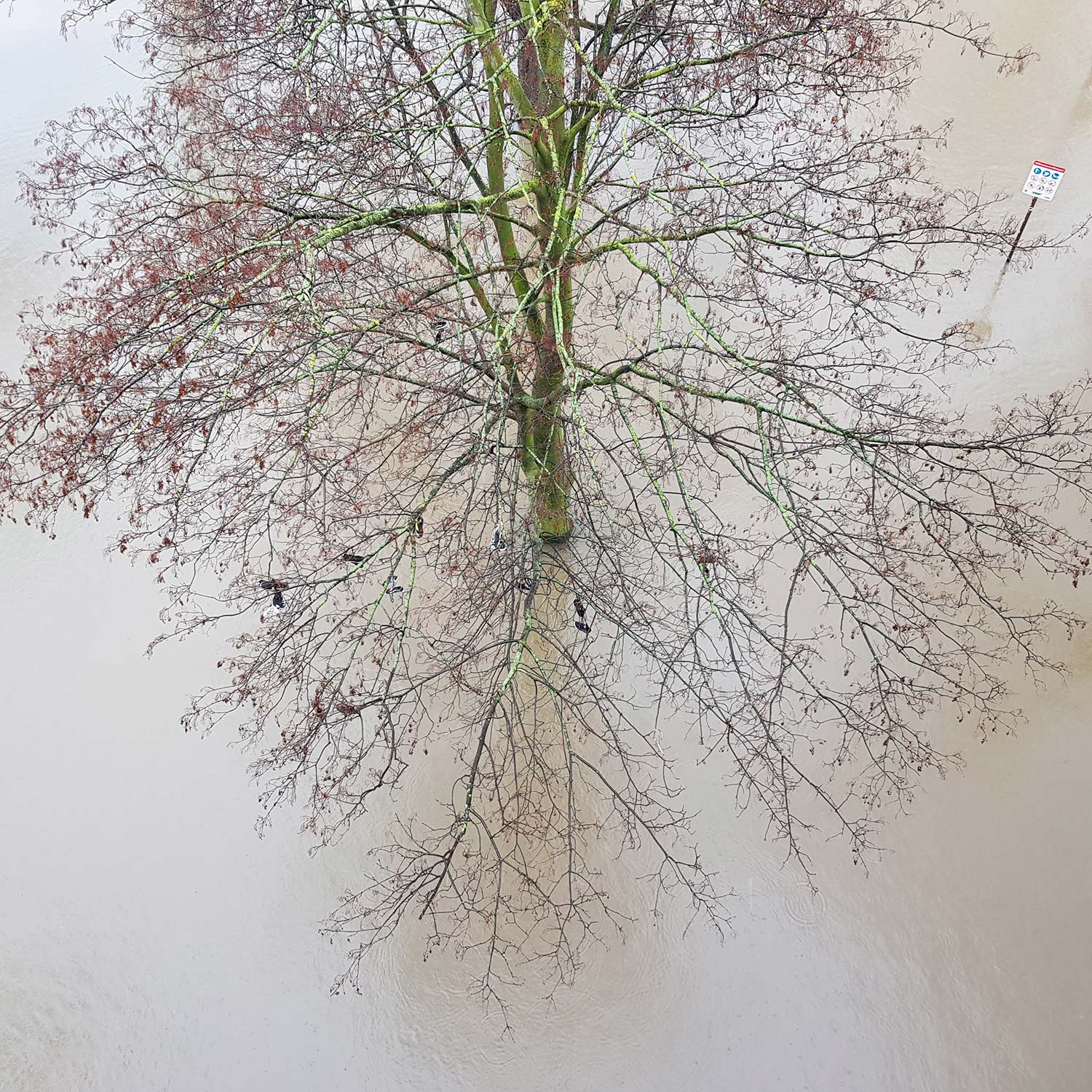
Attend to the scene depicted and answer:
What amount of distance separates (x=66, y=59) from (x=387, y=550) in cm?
842

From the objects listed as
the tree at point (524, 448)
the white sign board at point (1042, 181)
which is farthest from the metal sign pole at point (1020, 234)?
the tree at point (524, 448)

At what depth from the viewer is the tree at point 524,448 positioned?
17.1ft

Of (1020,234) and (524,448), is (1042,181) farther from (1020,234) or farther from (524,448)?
(524,448)

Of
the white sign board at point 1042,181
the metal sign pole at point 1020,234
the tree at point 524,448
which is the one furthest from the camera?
the white sign board at point 1042,181

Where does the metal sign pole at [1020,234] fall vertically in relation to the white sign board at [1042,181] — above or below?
below

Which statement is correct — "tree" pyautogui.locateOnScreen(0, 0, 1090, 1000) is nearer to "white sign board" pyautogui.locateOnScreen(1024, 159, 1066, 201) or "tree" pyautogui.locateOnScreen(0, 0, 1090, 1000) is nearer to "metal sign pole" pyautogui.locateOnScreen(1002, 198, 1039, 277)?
"metal sign pole" pyautogui.locateOnScreen(1002, 198, 1039, 277)

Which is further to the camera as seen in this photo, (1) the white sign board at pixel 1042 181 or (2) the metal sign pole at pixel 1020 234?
(1) the white sign board at pixel 1042 181

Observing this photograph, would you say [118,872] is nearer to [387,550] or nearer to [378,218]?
[387,550]

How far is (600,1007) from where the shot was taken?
609cm

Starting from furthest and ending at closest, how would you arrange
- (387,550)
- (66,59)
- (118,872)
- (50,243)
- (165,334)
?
(66,59) → (50,243) → (387,550) → (118,872) → (165,334)

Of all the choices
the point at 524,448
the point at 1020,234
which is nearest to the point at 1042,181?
the point at 1020,234

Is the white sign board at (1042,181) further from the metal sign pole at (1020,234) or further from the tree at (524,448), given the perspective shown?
the tree at (524,448)

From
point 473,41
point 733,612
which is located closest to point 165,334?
point 473,41

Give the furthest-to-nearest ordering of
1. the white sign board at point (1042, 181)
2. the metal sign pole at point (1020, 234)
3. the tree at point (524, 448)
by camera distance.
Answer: the white sign board at point (1042, 181) < the metal sign pole at point (1020, 234) < the tree at point (524, 448)
